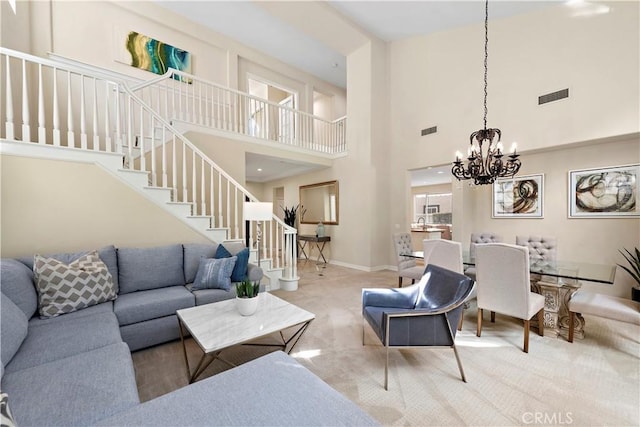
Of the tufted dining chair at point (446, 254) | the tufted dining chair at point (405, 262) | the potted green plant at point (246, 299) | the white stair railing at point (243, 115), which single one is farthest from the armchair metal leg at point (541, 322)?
the white stair railing at point (243, 115)

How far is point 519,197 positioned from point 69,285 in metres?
6.11

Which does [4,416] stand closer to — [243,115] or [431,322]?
[431,322]

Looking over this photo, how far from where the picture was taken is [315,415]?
93cm

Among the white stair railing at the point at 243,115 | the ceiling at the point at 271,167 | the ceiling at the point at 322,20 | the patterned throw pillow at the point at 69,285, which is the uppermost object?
the ceiling at the point at 322,20

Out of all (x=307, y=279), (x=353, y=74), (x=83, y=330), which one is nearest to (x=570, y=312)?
(x=307, y=279)

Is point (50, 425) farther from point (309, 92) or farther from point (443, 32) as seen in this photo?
point (309, 92)

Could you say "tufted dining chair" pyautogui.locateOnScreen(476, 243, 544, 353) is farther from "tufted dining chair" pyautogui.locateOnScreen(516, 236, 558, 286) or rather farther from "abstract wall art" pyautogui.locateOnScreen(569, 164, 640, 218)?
"abstract wall art" pyautogui.locateOnScreen(569, 164, 640, 218)

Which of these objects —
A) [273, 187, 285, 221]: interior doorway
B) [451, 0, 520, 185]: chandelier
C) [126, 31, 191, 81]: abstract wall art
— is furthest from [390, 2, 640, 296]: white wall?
[126, 31, 191, 81]: abstract wall art

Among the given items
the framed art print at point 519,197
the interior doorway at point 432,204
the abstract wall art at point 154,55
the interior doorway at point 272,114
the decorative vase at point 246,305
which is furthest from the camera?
the interior doorway at point 432,204

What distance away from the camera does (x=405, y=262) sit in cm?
387

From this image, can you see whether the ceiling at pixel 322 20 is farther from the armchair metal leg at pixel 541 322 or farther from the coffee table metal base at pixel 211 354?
the armchair metal leg at pixel 541 322

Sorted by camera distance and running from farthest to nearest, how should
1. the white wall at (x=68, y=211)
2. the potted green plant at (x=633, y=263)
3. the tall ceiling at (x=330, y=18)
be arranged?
the tall ceiling at (x=330, y=18), the potted green plant at (x=633, y=263), the white wall at (x=68, y=211)

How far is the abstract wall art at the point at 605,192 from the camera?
339cm

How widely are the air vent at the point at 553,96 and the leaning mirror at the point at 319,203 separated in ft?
13.0
